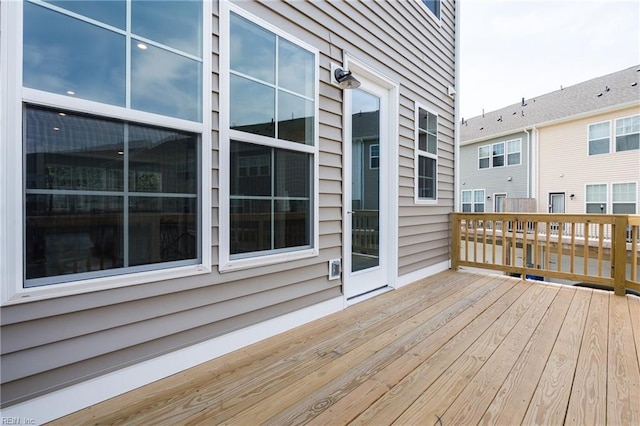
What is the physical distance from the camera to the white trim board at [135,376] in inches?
51.3

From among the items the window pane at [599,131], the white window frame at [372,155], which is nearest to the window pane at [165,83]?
the white window frame at [372,155]

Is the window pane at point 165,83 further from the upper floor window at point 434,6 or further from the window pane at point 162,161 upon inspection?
the upper floor window at point 434,6

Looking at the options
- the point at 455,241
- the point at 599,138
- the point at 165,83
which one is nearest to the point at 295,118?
the point at 165,83

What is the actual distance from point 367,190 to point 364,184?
9 centimetres

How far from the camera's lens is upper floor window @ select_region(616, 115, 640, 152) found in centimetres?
914

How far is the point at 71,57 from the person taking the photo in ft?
4.44

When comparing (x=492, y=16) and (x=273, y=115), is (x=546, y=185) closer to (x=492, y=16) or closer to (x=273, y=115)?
(x=492, y=16)

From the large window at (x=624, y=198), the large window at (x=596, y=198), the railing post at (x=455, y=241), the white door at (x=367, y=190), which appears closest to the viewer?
the white door at (x=367, y=190)

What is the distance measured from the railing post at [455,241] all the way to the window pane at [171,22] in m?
4.23

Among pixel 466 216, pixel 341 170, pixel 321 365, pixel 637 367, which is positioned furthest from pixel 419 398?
pixel 466 216

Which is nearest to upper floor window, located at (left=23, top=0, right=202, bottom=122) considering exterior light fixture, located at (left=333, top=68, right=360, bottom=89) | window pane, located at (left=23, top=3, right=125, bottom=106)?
window pane, located at (left=23, top=3, right=125, bottom=106)

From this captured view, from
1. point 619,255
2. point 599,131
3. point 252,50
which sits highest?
point 599,131

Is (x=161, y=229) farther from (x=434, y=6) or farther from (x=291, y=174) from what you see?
(x=434, y=6)

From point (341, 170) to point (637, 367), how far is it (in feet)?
7.77
